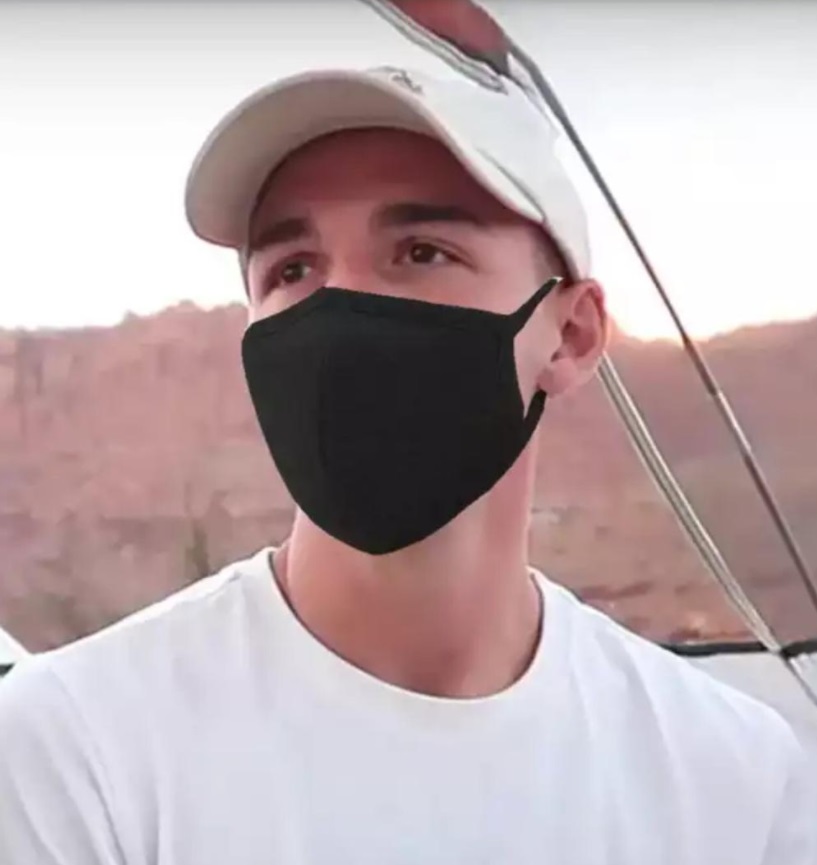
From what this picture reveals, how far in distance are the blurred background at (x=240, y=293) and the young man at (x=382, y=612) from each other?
399mm

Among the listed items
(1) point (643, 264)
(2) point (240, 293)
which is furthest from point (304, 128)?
(1) point (643, 264)

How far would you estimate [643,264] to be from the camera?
4.79 feet

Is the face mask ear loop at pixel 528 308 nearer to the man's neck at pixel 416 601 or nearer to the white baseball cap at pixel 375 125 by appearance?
the white baseball cap at pixel 375 125

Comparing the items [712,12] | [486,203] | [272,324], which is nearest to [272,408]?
[272,324]

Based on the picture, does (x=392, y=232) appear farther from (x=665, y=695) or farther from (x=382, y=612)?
(x=665, y=695)

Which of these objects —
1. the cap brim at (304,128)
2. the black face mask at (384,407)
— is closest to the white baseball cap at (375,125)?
the cap brim at (304,128)

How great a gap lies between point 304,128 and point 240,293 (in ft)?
1.57

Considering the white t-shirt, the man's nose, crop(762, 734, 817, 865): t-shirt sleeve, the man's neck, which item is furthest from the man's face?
crop(762, 734, 817, 865): t-shirt sleeve

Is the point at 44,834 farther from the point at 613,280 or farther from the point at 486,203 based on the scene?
the point at 613,280

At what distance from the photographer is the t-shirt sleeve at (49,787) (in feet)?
2.85

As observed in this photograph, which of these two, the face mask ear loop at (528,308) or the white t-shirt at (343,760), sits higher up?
the face mask ear loop at (528,308)

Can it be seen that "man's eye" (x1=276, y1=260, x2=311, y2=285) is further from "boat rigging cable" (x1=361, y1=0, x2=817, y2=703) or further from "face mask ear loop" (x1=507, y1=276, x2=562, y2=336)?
"boat rigging cable" (x1=361, y1=0, x2=817, y2=703)

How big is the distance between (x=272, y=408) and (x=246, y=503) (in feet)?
1.66

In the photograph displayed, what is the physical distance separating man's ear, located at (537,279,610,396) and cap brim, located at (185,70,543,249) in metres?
0.09
